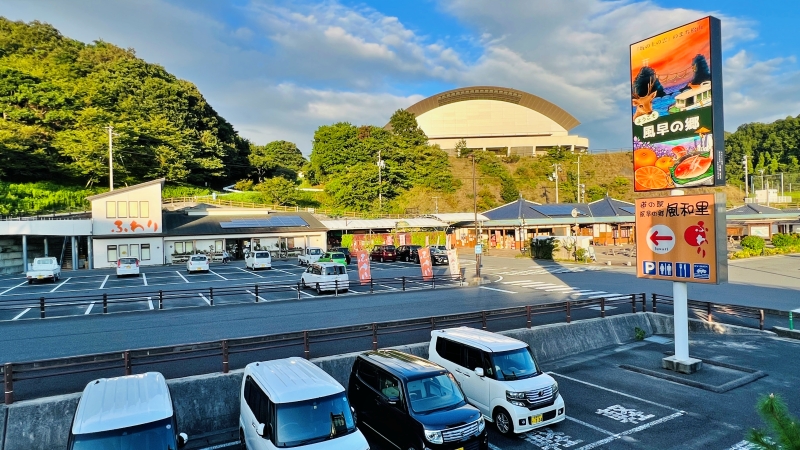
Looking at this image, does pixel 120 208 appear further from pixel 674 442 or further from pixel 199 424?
pixel 674 442

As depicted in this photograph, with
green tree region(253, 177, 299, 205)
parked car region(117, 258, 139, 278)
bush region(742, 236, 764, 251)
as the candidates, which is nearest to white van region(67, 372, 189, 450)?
parked car region(117, 258, 139, 278)

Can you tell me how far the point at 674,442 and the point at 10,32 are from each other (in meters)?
88.0

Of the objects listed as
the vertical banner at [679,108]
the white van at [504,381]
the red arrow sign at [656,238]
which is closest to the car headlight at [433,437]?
the white van at [504,381]

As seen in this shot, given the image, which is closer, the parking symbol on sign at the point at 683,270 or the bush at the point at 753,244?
the parking symbol on sign at the point at 683,270

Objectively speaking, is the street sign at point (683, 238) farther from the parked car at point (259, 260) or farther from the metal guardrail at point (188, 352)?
the parked car at point (259, 260)

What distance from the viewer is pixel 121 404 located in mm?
5539

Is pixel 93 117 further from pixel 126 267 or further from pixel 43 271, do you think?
pixel 43 271

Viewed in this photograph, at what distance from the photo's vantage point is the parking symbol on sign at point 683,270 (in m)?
11.0

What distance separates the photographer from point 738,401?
30.3 ft

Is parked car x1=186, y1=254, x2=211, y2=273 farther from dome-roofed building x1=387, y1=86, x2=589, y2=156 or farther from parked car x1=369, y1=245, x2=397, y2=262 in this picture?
dome-roofed building x1=387, y1=86, x2=589, y2=156

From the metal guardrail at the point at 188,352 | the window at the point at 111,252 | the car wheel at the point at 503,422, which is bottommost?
the car wheel at the point at 503,422

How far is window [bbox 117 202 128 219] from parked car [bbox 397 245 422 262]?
75.4ft

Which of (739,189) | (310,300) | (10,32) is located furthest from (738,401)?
(739,189)

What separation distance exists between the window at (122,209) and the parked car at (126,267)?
824 cm
